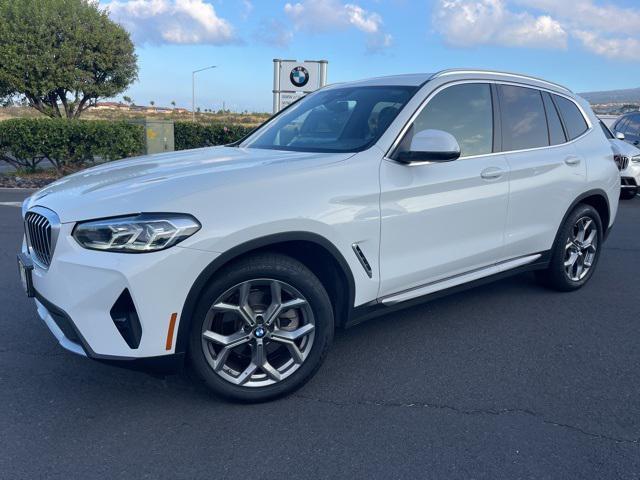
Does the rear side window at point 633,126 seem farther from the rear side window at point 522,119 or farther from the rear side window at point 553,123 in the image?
the rear side window at point 522,119

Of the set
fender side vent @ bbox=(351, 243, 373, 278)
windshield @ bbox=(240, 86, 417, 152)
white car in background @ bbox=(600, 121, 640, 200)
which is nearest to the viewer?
fender side vent @ bbox=(351, 243, 373, 278)

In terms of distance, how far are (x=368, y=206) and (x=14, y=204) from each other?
839cm

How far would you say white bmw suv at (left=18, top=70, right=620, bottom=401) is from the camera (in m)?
2.71

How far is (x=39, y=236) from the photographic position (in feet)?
10.0

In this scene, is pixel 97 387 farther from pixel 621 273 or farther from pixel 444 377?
pixel 621 273

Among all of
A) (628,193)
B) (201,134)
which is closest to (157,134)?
(201,134)

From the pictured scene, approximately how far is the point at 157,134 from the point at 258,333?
12.8m

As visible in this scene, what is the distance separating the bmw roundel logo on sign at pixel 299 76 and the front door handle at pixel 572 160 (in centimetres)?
1221

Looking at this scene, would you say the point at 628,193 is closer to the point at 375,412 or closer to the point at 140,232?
the point at 375,412

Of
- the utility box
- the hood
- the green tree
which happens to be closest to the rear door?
the hood

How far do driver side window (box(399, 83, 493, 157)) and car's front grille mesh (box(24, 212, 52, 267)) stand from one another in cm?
219

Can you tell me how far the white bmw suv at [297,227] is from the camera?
8.89ft

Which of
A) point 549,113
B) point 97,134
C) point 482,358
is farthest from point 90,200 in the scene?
point 97,134

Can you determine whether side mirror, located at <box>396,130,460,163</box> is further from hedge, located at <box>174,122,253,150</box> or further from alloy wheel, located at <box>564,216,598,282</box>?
hedge, located at <box>174,122,253,150</box>
